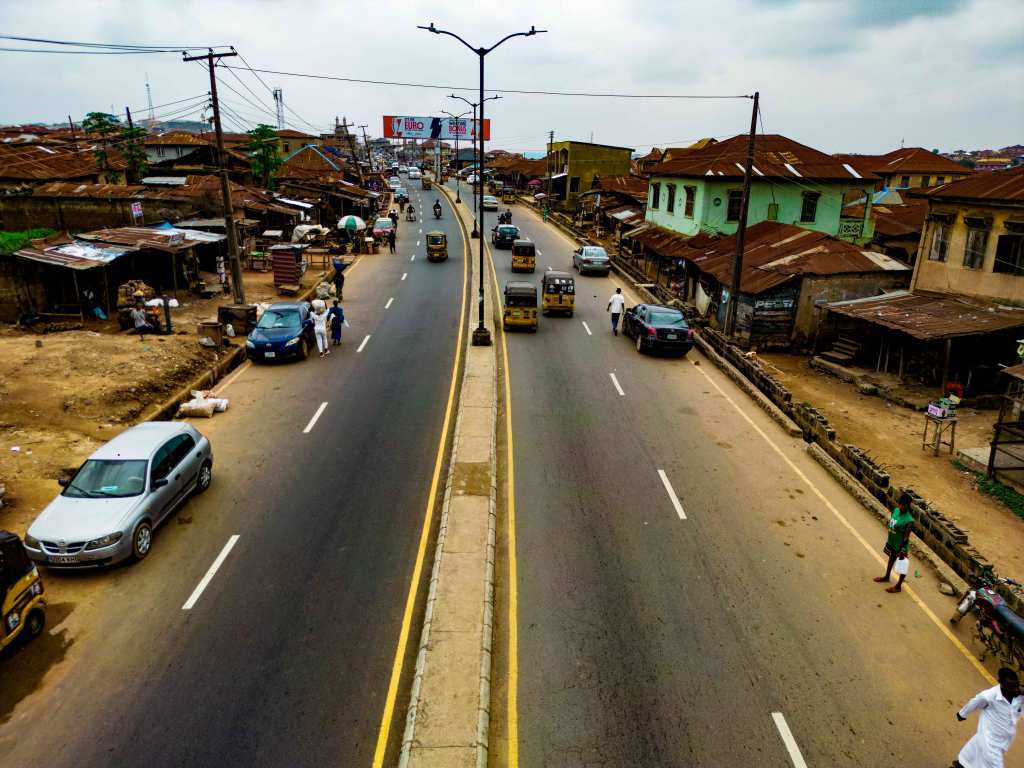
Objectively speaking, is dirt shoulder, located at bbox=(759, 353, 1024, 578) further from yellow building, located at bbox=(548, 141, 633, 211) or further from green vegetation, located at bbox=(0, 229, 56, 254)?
yellow building, located at bbox=(548, 141, 633, 211)

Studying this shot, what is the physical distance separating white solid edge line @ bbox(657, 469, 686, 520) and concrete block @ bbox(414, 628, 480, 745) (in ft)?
19.1

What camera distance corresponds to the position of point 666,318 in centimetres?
2566

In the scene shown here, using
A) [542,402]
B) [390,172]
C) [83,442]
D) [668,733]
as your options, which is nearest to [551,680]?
[668,733]

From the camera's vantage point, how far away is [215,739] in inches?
306

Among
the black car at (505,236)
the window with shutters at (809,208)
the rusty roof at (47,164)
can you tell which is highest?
the rusty roof at (47,164)

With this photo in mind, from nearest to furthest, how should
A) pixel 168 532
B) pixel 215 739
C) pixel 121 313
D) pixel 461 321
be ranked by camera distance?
1. pixel 215 739
2. pixel 168 532
3. pixel 121 313
4. pixel 461 321

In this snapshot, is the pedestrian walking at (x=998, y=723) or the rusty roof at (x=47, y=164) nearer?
the pedestrian walking at (x=998, y=723)

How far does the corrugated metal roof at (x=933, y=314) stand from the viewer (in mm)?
20109

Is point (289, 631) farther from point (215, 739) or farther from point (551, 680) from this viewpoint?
point (551, 680)

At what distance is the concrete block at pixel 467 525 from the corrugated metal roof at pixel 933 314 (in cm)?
1559

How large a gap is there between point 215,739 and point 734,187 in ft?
122

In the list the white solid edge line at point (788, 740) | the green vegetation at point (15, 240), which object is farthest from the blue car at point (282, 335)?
the white solid edge line at point (788, 740)

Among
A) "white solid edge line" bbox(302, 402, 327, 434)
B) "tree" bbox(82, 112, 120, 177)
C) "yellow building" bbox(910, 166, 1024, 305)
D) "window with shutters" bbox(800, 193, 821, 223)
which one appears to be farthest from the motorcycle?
"tree" bbox(82, 112, 120, 177)

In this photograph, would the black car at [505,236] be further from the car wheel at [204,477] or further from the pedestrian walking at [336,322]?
the car wheel at [204,477]
